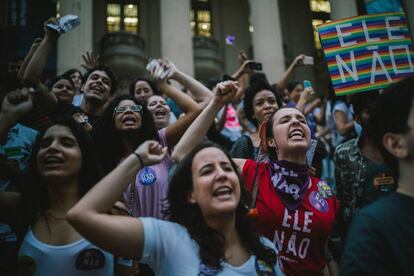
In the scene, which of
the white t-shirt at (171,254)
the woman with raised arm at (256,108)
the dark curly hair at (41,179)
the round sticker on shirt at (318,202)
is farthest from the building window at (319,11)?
the white t-shirt at (171,254)

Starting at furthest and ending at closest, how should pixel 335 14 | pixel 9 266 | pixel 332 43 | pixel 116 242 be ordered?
pixel 335 14, pixel 332 43, pixel 9 266, pixel 116 242

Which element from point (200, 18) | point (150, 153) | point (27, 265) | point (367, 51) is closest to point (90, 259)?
point (27, 265)

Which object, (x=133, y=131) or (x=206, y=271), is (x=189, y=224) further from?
(x=133, y=131)

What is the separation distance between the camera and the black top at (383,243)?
58.0 inches

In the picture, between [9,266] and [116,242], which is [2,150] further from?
[116,242]

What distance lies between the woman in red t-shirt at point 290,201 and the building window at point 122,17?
55.8 feet

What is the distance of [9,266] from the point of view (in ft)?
8.35

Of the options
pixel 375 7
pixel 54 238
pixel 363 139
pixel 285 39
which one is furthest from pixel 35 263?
pixel 285 39

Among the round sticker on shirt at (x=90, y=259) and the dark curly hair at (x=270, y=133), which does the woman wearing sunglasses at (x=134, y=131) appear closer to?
the dark curly hair at (x=270, y=133)

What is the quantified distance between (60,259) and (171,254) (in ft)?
2.27

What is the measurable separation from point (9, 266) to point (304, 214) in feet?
7.19

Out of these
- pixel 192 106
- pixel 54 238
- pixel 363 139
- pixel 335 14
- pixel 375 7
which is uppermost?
pixel 335 14

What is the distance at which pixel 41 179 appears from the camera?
96.2 inches

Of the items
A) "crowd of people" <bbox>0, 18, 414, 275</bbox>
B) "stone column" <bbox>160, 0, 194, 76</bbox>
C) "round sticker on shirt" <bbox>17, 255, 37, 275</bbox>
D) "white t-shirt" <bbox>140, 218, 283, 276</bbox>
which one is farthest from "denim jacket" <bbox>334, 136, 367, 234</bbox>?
"stone column" <bbox>160, 0, 194, 76</bbox>
